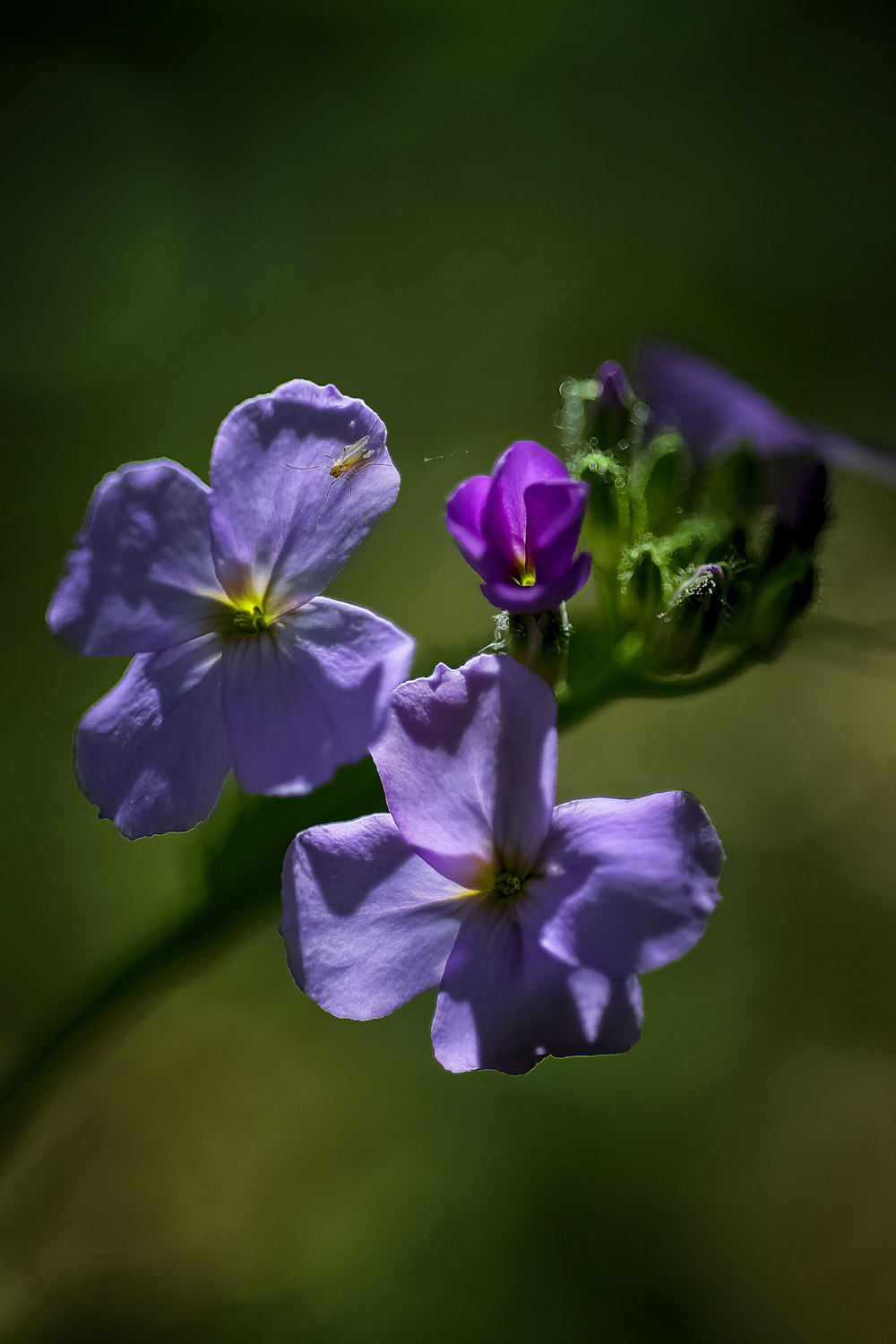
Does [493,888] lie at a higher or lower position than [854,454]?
lower

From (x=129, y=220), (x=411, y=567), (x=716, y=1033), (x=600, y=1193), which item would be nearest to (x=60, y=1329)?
(x=600, y=1193)

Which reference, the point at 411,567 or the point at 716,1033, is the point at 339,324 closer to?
the point at 411,567

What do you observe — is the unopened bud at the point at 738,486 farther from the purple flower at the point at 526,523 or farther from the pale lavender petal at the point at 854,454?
the purple flower at the point at 526,523

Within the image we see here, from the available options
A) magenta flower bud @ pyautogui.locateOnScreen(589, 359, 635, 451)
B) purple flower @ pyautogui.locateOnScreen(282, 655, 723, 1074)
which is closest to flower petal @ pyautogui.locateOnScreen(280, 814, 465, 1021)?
purple flower @ pyautogui.locateOnScreen(282, 655, 723, 1074)

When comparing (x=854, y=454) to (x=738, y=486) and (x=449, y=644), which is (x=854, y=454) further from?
(x=449, y=644)

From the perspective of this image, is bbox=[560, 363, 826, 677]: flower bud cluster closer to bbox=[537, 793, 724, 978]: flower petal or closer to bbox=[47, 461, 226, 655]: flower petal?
bbox=[537, 793, 724, 978]: flower petal

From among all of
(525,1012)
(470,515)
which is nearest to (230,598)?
(470,515)

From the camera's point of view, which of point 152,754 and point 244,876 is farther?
point 244,876
